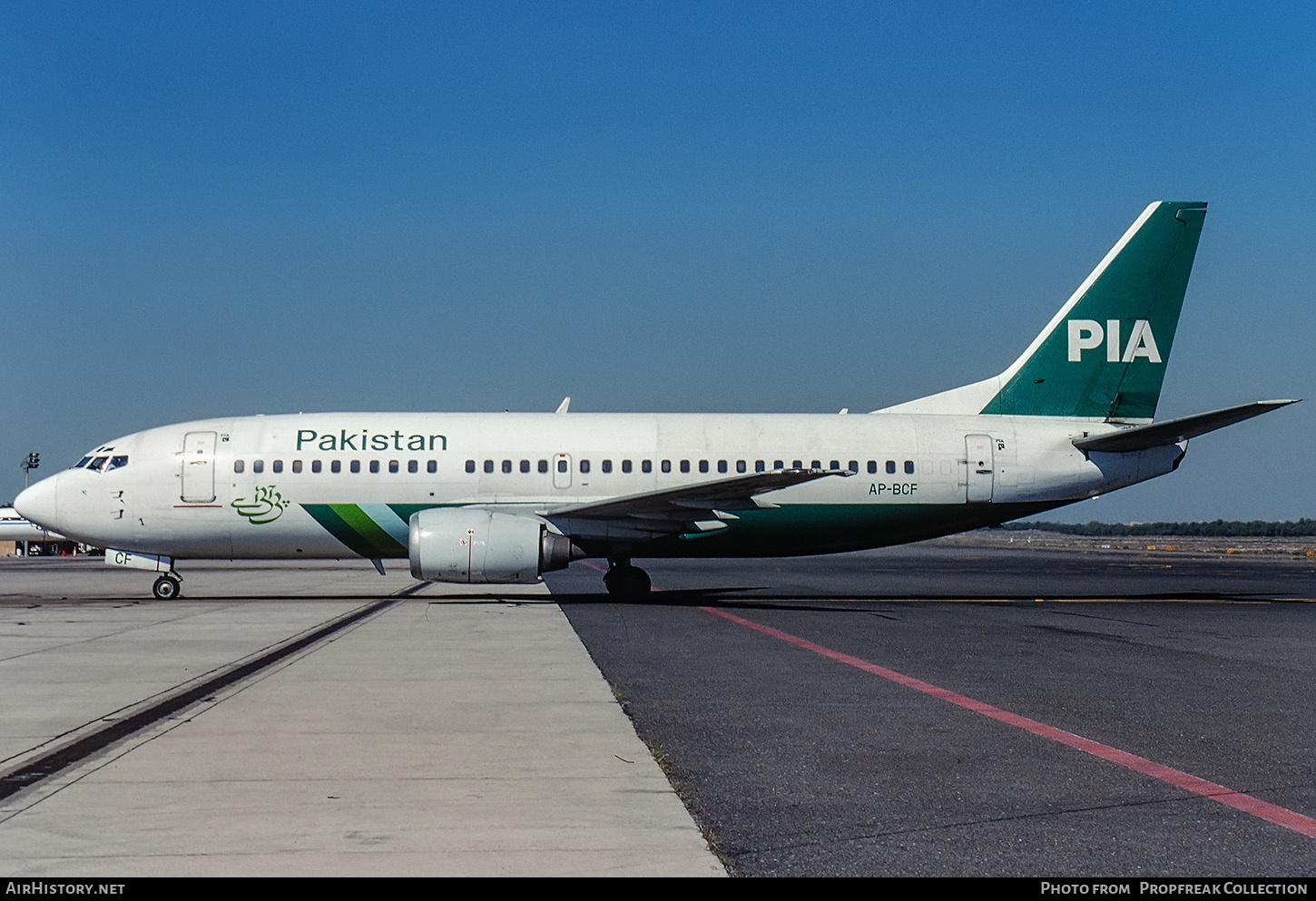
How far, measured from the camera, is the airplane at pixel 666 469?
22.0m

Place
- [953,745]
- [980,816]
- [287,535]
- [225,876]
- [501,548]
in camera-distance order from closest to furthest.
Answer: [225,876] → [980,816] → [953,745] → [501,548] → [287,535]

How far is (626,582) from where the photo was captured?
22.7 meters

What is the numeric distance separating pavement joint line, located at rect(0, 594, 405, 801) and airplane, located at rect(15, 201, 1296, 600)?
8.01 meters

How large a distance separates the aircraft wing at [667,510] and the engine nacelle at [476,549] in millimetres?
1219

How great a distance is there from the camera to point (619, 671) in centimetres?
1116

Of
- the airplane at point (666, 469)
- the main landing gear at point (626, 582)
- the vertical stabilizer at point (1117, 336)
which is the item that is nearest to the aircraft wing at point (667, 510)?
the airplane at point (666, 469)

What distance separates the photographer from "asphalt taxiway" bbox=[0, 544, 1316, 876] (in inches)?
196

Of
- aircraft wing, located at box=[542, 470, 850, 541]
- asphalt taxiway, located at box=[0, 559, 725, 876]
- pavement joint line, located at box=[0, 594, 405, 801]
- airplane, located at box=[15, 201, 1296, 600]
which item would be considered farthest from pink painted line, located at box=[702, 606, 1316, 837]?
airplane, located at box=[15, 201, 1296, 600]

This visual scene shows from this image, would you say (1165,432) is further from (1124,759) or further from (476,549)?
(1124,759)

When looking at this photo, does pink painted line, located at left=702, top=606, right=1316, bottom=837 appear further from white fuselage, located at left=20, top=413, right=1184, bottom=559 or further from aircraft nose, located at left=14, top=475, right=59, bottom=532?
aircraft nose, located at left=14, top=475, right=59, bottom=532

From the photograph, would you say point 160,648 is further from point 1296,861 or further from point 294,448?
point 1296,861

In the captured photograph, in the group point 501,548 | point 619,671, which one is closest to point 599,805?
point 619,671

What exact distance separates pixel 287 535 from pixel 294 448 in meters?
1.74

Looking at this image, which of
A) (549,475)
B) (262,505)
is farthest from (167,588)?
(549,475)
